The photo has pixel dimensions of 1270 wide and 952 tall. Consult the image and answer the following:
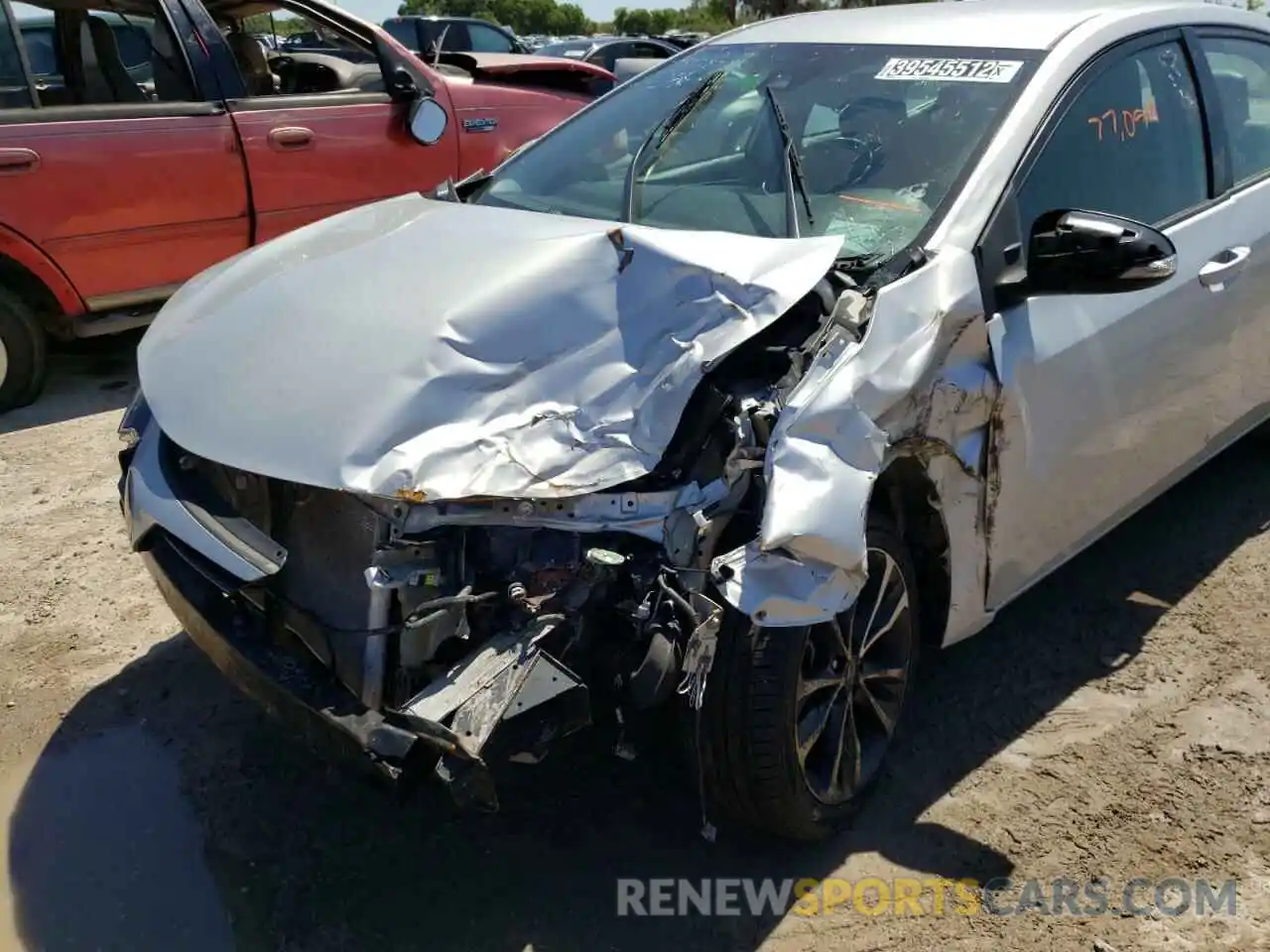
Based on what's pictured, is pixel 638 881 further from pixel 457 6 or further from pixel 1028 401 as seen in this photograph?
pixel 457 6

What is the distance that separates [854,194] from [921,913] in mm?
1736

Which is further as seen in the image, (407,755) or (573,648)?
(573,648)

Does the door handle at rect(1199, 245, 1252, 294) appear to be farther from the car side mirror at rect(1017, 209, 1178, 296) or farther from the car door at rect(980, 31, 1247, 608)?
the car side mirror at rect(1017, 209, 1178, 296)

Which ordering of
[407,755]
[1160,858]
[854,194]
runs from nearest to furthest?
[407,755]
[1160,858]
[854,194]

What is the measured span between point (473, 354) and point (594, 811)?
117cm

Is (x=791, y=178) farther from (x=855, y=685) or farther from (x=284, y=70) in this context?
(x=284, y=70)

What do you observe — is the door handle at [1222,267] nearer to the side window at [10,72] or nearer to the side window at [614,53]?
the side window at [10,72]

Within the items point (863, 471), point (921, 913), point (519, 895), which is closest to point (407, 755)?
point (519, 895)

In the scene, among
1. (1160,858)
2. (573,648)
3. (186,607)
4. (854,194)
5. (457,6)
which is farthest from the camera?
(457,6)

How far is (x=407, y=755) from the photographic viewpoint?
6.66 ft

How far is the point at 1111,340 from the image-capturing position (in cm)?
293

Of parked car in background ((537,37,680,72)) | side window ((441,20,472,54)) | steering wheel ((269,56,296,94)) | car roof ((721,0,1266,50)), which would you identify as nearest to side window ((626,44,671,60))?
parked car in background ((537,37,680,72))

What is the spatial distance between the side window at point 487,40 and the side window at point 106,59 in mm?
10187

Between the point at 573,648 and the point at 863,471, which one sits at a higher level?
the point at 863,471
